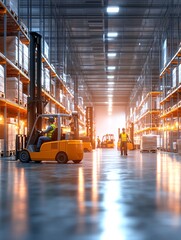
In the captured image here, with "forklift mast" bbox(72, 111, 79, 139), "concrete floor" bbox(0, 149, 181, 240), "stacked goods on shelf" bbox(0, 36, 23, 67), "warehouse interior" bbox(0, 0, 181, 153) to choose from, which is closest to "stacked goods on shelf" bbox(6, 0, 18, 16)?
"warehouse interior" bbox(0, 0, 181, 153)

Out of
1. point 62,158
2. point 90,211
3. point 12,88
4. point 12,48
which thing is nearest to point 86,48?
point 12,48

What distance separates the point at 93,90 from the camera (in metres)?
46.3

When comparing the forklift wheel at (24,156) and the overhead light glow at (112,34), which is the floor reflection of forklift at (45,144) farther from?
the overhead light glow at (112,34)

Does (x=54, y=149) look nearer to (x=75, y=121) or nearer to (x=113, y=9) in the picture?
(x=75, y=121)

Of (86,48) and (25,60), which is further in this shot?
(86,48)

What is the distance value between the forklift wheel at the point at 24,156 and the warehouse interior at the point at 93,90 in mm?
359

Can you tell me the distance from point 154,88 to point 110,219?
34380 mm

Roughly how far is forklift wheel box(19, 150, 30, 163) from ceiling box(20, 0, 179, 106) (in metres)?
9.42

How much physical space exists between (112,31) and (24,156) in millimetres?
15065

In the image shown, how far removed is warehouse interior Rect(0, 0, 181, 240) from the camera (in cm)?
326

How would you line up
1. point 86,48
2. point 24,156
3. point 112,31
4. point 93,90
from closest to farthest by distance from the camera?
point 24,156, point 112,31, point 86,48, point 93,90

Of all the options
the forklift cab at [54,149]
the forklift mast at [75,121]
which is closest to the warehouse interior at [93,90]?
the forklift cab at [54,149]

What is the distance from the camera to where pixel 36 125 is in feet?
35.8

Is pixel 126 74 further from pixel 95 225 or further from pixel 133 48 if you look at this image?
pixel 95 225
